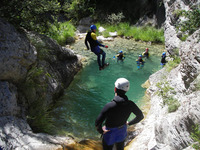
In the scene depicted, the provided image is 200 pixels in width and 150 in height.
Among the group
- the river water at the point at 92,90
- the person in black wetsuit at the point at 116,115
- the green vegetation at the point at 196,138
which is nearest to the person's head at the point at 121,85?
the person in black wetsuit at the point at 116,115

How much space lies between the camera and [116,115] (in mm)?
2357

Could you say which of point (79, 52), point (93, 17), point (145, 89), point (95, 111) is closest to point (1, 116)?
point (95, 111)

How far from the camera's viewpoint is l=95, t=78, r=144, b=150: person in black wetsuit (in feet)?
7.60

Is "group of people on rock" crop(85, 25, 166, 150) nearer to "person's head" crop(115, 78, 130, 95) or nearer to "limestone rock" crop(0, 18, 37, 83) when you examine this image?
"person's head" crop(115, 78, 130, 95)

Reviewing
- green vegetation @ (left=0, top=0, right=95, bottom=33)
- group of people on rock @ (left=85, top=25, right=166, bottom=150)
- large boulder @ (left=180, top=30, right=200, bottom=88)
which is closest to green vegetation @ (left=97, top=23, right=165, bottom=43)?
green vegetation @ (left=0, top=0, right=95, bottom=33)

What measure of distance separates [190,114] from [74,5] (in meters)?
14.9

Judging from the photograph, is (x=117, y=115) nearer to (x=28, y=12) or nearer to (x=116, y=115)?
(x=116, y=115)

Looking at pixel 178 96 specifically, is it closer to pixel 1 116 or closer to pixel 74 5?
pixel 1 116

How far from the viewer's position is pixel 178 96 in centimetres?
416

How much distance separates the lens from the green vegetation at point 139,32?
1271cm

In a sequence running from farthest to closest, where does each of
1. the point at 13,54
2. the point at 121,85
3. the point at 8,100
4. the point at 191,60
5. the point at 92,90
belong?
the point at 92,90 → the point at 13,54 → the point at 191,60 → the point at 8,100 → the point at 121,85

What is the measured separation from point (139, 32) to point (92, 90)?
A: 8807 millimetres

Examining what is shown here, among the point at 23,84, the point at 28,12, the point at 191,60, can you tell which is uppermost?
the point at 28,12

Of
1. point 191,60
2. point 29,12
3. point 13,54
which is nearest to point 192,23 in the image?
point 191,60
